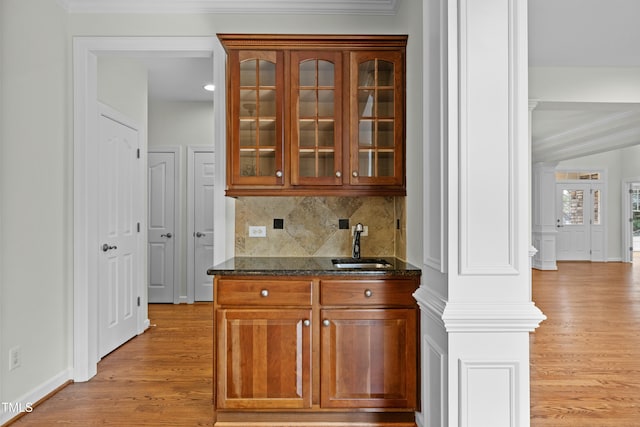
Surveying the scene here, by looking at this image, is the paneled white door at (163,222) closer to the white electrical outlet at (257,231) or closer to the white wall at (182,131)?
the white wall at (182,131)

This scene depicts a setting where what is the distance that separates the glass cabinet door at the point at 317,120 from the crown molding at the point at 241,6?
1.67ft

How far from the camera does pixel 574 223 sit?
1124 cm

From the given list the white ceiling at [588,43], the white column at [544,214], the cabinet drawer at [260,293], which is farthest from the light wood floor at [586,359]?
the white column at [544,214]

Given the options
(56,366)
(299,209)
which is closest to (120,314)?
(56,366)

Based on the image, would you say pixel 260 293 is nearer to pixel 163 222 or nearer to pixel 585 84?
pixel 163 222

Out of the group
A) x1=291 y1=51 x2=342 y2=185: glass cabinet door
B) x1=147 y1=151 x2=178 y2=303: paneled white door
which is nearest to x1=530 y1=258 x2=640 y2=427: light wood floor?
x1=291 y1=51 x2=342 y2=185: glass cabinet door

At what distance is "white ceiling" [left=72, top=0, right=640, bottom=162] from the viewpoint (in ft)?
9.90

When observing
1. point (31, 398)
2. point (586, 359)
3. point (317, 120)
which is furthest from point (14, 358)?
point (586, 359)

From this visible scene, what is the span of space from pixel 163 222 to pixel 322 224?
128 inches

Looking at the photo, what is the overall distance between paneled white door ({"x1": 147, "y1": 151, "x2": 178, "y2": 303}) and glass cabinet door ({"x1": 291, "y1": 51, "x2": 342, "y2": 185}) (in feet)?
11.1

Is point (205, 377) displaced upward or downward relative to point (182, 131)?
downward

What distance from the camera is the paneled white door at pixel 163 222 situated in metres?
5.65

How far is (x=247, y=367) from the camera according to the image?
2395 mm

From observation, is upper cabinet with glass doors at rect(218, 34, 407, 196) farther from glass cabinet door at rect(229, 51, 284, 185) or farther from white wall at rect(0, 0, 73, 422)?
white wall at rect(0, 0, 73, 422)
